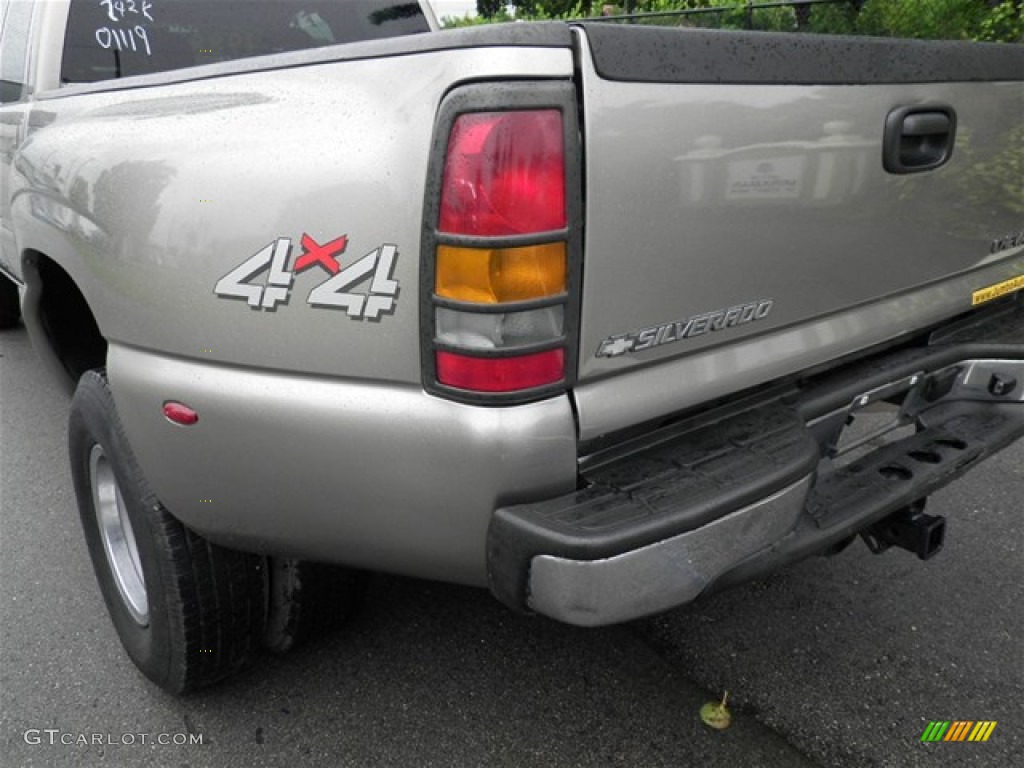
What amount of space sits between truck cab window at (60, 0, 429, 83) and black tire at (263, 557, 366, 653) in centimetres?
192

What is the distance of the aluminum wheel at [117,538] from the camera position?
234cm

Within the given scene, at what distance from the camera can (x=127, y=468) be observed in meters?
1.99

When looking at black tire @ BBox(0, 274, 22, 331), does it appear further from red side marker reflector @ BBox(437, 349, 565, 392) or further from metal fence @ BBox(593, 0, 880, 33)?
red side marker reflector @ BBox(437, 349, 565, 392)

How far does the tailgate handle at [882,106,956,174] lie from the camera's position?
181cm

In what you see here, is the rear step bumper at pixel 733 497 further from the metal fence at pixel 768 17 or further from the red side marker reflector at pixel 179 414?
the metal fence at pixel 768 17

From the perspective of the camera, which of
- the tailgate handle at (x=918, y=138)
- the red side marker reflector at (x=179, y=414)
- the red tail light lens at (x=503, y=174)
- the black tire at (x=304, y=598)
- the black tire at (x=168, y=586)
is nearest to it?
the red tail light lens at (x=503, y=174)

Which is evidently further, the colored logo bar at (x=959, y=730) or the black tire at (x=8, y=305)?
the black tire at (x=8, y=305)

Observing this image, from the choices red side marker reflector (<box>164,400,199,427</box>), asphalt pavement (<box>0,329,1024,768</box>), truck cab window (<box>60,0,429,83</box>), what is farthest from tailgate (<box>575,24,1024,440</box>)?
truck cab window (<box>60,0,429,83</box>)

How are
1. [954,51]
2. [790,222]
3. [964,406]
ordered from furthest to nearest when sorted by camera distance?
[964,406] < [954,51] < [790,222]

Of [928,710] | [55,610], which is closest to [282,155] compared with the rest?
[55,610]

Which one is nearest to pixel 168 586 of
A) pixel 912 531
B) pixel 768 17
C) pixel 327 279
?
pixel 327 279

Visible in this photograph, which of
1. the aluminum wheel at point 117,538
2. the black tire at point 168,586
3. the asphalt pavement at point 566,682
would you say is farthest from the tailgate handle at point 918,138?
the aluminum wheel at point 117,538

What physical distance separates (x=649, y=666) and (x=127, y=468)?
1.50m

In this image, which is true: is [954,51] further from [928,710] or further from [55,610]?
[55,610]
